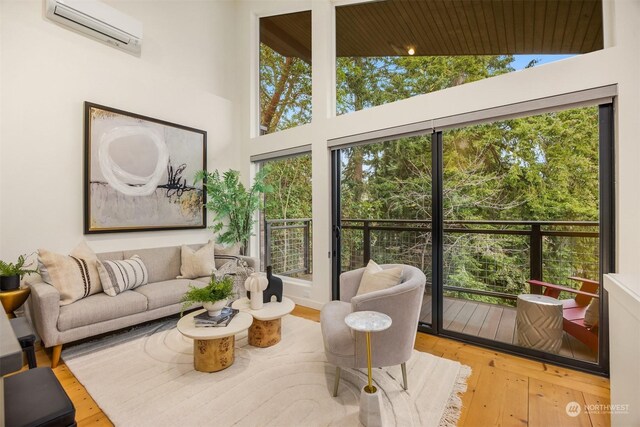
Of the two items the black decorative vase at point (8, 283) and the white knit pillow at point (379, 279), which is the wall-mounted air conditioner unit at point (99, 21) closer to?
the black decorative vase at point (8, 283)

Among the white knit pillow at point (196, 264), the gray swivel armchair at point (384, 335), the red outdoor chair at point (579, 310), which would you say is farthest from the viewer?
the white knit pillow at point (196, 264)

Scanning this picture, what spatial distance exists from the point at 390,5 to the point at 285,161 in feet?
7.19

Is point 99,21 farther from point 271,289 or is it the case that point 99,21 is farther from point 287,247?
point 287,247

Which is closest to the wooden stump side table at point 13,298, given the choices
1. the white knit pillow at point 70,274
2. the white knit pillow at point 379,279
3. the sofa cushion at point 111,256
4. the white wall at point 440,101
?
the white knit pillow at point 70,274

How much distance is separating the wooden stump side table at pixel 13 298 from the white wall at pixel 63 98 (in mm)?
508

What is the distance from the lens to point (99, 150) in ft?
10.2

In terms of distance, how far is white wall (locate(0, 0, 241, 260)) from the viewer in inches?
103

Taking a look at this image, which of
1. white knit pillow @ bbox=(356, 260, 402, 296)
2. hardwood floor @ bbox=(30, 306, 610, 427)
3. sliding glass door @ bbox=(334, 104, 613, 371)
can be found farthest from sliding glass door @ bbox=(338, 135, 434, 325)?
white knit pillow @ bbox=(356, 260, 402, 296)

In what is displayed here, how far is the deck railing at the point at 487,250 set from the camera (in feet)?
7.99

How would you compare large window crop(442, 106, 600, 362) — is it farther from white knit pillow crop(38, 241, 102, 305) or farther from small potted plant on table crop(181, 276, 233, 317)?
white knit pillow crop(38, 241, 102, 305)

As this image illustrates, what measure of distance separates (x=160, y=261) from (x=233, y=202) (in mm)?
1103

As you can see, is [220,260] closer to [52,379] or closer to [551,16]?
[52,379]

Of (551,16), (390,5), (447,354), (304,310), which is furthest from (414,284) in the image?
(390,5)

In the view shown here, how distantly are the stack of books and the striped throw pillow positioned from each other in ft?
3.45
